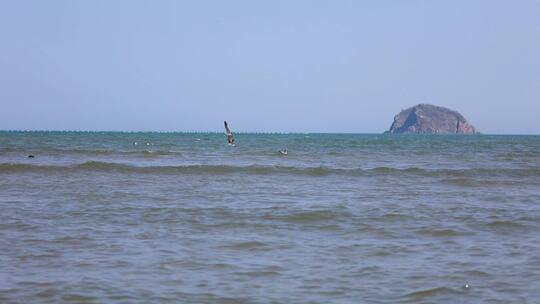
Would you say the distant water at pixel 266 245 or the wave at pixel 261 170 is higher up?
the wave at pixel 261 170

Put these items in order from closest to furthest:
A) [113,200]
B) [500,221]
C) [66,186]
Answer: [500,221] → [113,200] → [66,186]

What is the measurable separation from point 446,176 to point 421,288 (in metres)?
17.9

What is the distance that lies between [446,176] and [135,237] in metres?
16.8

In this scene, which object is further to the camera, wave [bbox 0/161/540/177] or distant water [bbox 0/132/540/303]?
wave [bbox 0/161/540/177]

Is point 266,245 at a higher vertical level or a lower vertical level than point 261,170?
lower

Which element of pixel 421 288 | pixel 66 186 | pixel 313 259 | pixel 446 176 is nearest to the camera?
pixel 421 288

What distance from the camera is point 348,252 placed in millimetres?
8875

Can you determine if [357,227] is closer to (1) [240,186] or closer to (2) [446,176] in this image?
(1) [240,186]

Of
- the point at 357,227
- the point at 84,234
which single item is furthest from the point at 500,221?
the point at 84,234

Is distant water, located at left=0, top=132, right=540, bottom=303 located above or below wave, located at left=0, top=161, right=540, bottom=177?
below

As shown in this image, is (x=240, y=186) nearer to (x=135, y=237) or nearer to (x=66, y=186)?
(x=66, y=186)

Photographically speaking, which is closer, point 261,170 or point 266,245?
point 266,245

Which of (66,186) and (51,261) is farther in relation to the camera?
(66,186)

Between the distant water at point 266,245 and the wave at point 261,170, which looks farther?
the wave at point 261,170
